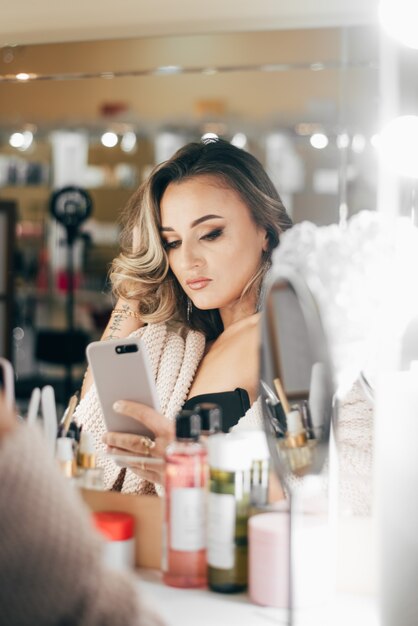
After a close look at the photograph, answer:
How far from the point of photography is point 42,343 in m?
1.13

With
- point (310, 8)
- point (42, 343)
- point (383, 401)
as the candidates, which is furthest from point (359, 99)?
point (42, 343)

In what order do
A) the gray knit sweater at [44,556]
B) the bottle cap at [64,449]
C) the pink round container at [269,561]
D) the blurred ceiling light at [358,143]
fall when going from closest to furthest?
the gray knit sweater at [44,556], the pink round container at [269,561], the blurred ceiling light at [358,143], the bottle cap at [64,449]

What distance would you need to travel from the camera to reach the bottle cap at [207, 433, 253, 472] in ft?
2.95

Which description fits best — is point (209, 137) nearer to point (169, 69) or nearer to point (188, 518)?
point (169, 69)

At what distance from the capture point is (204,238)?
1.06 metres

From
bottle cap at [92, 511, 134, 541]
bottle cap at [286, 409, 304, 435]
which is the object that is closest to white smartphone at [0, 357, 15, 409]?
bottle cap at [92, 511, 134, 541]

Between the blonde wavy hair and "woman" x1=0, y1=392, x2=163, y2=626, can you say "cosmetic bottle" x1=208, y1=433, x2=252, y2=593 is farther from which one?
"woman" x1=0, y1=392, x2=163, y2=626

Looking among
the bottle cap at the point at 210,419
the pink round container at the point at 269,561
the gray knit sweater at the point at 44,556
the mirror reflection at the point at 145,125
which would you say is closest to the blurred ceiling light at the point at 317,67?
the mirror reflection at the point at 145,125

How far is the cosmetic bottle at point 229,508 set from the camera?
35.5 inches

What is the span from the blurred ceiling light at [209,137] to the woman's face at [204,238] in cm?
5

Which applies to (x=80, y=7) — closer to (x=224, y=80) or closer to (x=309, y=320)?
(x=224, y=80)

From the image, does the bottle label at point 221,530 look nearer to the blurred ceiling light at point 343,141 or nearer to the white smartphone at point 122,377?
the white smartphone at point 122,377

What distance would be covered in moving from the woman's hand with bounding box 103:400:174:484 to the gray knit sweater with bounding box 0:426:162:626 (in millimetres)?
525

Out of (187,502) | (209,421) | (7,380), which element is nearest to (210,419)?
(209,421)
